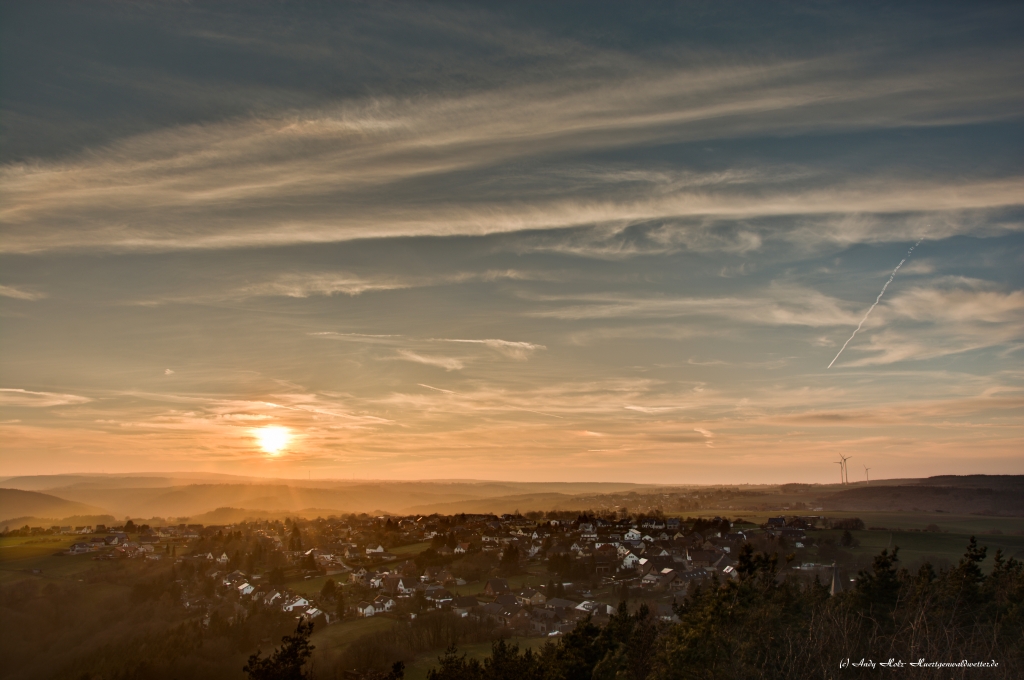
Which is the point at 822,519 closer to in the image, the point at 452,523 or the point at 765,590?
the point at 452,523

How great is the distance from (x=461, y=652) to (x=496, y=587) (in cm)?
1885

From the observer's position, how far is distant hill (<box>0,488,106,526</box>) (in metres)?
90.1

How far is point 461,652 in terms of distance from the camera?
4669cm

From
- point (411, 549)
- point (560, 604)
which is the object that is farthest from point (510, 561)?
point (411, 549)

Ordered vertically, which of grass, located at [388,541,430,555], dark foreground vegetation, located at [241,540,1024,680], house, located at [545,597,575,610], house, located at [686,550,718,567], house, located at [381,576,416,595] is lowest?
grass, located at [388,541,430,555]

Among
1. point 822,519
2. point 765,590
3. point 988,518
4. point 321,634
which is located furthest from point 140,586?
point 988,518

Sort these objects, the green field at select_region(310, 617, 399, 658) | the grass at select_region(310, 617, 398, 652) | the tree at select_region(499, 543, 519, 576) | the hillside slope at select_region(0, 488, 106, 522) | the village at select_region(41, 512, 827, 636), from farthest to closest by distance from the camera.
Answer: the hillside slope at select_region(0, 488, 106, 522), the tree at select_region(499, 543, 519, 576), the village at select_region(41, 512, 827, 636), the grass at select_region(310, 617, 398, 652), the green field at select_region(310, 617, 399, 658)

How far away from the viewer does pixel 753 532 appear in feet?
310

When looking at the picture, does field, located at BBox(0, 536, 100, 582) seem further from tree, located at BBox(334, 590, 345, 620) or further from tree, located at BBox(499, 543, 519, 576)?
tree, located at BBox(499, 543, 519, 576)

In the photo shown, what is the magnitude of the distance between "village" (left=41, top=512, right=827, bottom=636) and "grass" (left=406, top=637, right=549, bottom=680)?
258 centimetres

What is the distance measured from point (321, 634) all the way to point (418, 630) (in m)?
8.80

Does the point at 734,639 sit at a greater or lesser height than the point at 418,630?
greater

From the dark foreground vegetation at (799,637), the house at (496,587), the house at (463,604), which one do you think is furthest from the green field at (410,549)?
the dark foreground vegetation at (799,637)

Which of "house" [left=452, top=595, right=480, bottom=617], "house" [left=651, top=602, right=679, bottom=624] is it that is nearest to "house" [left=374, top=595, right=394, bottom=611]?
"house" [left=452, top=595, right=480, bottom=617]
